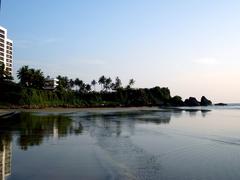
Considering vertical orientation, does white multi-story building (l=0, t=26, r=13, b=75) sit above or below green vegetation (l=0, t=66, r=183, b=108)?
above

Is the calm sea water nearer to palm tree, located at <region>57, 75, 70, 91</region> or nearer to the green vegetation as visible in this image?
the green vegetation

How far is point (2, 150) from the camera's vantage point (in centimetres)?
1886

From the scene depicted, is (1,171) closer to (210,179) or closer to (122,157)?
(122,157)

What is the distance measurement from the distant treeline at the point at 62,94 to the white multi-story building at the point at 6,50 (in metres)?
30.1

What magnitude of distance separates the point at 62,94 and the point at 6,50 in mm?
50306

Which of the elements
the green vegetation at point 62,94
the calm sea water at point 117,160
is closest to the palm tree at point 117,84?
the green vegetation at point 62,94

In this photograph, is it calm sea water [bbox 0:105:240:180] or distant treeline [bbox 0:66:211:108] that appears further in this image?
distant treeline [bbox 0:66:211:108]

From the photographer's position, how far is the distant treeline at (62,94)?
116 m

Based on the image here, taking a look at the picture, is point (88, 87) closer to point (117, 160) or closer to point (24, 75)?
point (24, 75)

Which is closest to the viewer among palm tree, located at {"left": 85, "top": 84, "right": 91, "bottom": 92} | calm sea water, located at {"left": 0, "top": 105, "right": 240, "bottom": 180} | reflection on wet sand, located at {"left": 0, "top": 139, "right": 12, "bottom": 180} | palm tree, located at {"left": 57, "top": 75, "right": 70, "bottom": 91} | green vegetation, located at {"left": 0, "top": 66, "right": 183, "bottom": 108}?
reflection on wet sand, located at {"left": 0, "top": 139, "right": 12, "bottom": 180}

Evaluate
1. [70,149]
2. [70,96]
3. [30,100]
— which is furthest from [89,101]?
[70,149]

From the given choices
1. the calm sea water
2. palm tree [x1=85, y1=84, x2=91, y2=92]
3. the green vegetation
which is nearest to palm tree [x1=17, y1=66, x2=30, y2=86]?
the green vegetation

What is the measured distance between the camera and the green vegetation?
116375mm

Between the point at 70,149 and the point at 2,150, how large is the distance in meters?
3.63
